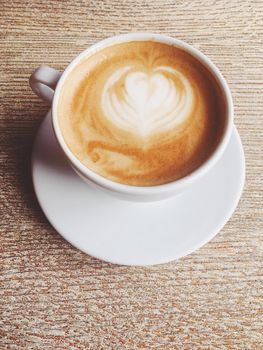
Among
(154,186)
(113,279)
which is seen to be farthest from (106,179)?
(113,279)

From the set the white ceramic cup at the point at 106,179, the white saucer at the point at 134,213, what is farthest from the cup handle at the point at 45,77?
the white saucer at the point at 134,213

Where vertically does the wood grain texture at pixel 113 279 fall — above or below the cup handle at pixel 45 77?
below

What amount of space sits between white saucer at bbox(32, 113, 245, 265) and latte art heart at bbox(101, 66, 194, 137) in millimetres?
127

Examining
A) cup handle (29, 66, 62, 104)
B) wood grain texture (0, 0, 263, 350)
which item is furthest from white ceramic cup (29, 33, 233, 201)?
wood grain texture (0, 0, 263, 350)

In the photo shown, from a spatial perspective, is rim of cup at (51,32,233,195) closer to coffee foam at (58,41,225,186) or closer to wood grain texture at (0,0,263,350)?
coffee foam at (58,41,225,186)

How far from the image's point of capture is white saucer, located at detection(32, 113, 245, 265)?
715mm

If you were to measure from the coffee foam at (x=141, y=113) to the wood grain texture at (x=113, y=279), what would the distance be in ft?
0.48

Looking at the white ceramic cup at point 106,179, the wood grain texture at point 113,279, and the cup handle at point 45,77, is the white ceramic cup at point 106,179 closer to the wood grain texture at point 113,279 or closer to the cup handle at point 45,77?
the cup handle at point 45,77

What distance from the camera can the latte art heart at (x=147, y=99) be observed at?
72cm

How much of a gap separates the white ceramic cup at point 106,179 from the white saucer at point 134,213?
0.07 metres

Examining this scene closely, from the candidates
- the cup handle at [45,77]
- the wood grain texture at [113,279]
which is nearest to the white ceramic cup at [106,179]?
the cup handle at [45,77]

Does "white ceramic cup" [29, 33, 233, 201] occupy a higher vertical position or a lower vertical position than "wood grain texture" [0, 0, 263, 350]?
higher

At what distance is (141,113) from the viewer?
728 millimetres

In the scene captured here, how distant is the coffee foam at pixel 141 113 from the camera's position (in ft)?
2.25
